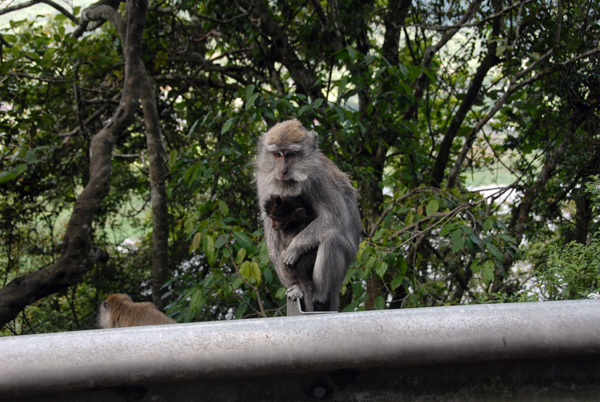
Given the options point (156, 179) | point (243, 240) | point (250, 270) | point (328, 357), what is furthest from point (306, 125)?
point (328, 357)

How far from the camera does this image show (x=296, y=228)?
4051mm

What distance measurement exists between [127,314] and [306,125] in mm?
2469

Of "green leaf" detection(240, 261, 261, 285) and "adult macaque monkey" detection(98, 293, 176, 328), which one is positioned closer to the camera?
"green leaf" detection(240, 261, 261, 285)

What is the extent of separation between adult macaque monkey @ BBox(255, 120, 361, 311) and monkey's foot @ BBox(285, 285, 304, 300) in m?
0.11

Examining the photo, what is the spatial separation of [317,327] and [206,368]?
13.3 inches

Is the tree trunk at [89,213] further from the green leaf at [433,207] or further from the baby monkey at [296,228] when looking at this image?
the green leaf at [433,207]

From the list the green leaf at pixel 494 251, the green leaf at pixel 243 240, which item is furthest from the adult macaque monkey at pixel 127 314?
the green leaf at pixel 494 251

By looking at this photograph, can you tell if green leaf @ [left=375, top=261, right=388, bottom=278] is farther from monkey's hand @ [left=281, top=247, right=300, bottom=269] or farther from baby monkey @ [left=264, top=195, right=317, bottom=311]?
monkey's hand @ [left=281, top=247, right=300, bottom=269]

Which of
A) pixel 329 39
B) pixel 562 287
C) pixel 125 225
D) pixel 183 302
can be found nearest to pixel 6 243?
pixel 125 225

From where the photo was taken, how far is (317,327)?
1747 millimetres

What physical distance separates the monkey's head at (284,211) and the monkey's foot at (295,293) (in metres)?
0.42

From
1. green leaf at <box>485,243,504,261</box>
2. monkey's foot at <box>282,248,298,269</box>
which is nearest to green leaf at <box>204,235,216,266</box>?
monkey's foot at <box>282,248,298,269</box>

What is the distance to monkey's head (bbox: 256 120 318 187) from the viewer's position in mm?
3912

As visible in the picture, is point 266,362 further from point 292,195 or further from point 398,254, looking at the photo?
point 398,254
